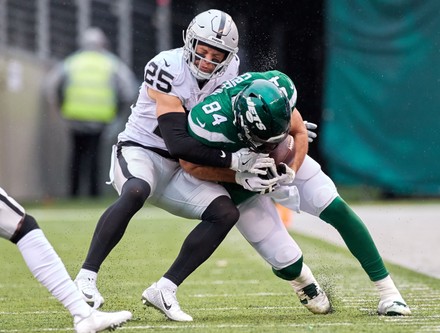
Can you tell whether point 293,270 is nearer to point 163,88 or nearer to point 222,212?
point 222,212

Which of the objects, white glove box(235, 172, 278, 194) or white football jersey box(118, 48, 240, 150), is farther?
white football jersey box(118, 48, 240, 150)

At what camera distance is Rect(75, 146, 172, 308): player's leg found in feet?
17.7

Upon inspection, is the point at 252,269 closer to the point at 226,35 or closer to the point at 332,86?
the point at 226,35

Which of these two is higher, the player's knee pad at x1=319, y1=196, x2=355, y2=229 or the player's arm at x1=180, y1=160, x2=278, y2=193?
the player's arm at x1=180, y1=160, x2=278, y2=193

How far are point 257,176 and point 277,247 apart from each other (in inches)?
17.4

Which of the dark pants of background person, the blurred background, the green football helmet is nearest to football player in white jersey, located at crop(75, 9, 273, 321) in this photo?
the green football helmet

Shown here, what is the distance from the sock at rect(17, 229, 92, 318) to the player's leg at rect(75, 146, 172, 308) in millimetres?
702

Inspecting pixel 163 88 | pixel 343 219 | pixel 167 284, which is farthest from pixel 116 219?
pixel 343 219

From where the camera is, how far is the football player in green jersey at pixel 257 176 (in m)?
5.26

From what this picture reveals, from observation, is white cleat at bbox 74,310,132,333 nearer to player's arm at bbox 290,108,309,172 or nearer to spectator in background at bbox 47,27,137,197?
player's arm at bbox 290,108,309,172

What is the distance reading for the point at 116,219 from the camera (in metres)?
5.46

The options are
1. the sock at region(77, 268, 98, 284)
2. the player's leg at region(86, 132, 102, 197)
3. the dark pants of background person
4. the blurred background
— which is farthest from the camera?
the dark pants of background person

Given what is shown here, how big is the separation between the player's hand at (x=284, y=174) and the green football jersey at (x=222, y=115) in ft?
0.69

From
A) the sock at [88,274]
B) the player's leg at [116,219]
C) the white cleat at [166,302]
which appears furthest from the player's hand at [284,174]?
the sock at [88,274]
